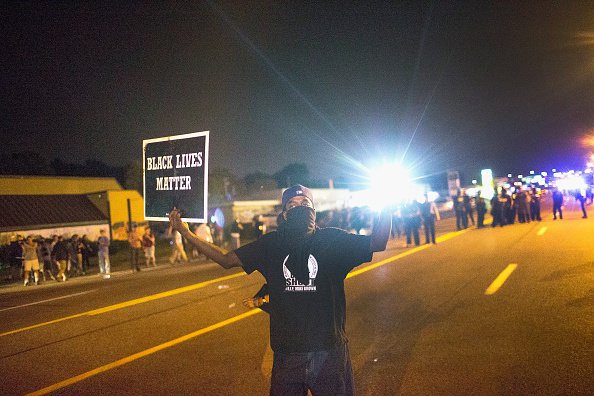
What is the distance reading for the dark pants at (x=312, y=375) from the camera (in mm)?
2979

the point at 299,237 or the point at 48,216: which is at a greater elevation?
the point at 48,216

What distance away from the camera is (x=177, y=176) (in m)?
A: 4.76

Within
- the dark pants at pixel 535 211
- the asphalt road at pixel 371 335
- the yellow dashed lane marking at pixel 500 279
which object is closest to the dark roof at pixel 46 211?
the asphalt road at pixel 371 335

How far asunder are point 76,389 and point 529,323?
5.95 meters

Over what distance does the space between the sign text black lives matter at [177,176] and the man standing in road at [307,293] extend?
1333 mm

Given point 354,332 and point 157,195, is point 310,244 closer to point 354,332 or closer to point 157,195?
point 157,195

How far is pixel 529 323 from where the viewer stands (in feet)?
23.8

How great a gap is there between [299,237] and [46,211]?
38.7 meters

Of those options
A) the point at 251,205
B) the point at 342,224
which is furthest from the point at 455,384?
the point at 251,205

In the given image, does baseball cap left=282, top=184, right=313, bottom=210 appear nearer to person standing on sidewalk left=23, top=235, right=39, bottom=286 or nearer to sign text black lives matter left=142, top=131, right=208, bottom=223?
sign text black lives matter left=142, top=131, right=208, bottom=223

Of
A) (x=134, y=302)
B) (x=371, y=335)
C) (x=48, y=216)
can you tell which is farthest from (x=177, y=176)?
(x=48, y=216)

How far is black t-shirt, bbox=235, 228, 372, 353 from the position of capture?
120 inches

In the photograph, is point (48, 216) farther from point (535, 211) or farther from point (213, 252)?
point (213, 252)

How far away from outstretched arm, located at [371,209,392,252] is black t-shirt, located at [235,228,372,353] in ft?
0.13
